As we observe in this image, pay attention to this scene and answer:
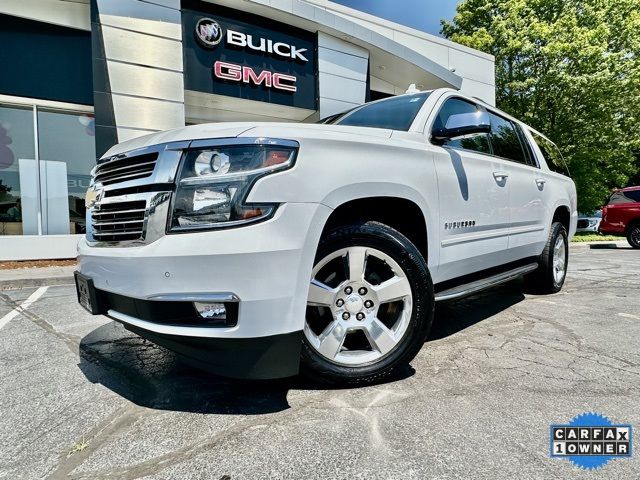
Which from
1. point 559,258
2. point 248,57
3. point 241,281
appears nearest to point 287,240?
point 241,281

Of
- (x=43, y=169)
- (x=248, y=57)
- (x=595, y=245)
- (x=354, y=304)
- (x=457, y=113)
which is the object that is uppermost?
(x=248, y=57)

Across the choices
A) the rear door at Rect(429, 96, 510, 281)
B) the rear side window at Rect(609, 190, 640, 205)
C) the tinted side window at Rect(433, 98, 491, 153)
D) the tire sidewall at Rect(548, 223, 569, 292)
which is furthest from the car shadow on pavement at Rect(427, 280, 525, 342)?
the rear side window at Rect(609, 190, 640, 205)

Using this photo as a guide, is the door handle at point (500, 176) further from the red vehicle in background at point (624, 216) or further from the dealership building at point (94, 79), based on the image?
the red vehicle in background at point (624, 216)

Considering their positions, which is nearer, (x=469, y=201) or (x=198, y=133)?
(x=198, y=133)

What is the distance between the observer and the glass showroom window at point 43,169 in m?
8.79

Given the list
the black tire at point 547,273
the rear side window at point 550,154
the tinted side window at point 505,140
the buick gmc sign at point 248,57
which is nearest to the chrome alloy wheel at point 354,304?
the tinted side window at point 505,140

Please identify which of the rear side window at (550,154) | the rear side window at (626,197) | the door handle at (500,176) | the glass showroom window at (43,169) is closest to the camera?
the door handle at (500,176)

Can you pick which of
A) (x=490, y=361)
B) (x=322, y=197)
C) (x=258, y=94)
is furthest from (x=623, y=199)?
(x=322, y=197)

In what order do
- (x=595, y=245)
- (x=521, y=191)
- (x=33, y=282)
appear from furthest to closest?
1. (x=595, y=245)
2. (x=33, y=282)
3. (x=521, y=191)

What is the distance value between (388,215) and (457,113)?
1.31 metres

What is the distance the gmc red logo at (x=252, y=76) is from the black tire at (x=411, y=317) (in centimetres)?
939

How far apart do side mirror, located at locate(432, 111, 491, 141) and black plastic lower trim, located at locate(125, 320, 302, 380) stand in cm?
172

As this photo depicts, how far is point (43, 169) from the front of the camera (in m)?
9.02

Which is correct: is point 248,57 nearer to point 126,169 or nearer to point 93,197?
point 93,197
